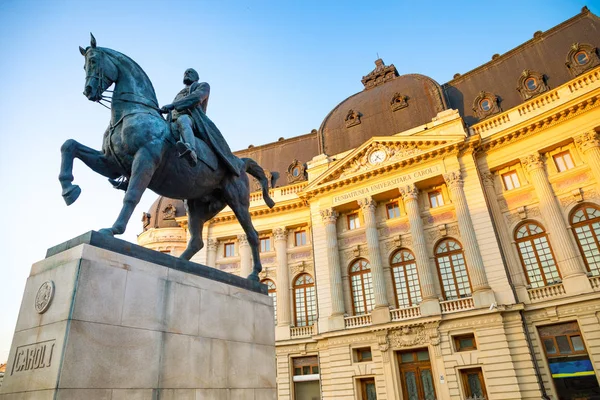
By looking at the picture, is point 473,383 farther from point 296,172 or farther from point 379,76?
point 379,76

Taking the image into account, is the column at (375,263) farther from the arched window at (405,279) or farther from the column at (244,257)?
the column at (244,257)

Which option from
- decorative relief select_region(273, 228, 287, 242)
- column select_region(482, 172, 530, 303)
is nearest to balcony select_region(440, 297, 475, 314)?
column select_region(482, 172, 530, 303)

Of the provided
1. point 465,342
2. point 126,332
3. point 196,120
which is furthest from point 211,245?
point 126,332

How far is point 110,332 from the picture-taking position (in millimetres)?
4371

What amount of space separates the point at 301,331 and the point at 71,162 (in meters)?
26.9

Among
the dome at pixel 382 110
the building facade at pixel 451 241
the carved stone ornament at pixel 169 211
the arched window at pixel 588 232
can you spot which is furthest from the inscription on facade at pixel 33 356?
the carved stone ornament at pixel 169 211

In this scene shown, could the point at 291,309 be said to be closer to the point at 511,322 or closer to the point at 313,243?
the point at 313,243

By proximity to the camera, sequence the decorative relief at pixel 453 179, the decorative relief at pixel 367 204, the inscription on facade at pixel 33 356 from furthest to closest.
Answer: the decorative relief at pixel 367 204 < the decorative relief at pixel 453 179 < the inscription on facade at pixel 33 356

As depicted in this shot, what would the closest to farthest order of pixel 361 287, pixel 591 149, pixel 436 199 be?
pixel 591 149
pixel 436 199
pixel 361 287

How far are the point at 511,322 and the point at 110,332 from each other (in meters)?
24.3

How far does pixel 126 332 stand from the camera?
4535 millimetres

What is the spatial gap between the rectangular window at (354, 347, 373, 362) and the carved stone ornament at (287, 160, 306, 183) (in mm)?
15416

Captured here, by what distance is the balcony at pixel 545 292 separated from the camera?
22.8m

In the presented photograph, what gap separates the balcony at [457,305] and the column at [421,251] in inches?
17.3
